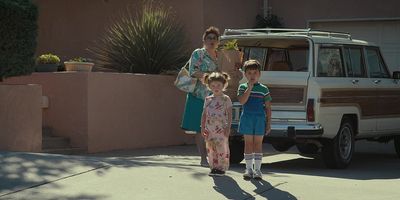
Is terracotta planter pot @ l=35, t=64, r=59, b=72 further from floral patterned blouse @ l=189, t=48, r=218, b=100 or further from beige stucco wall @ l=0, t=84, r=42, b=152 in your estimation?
floral patterned blouse @ l=189, t=48, r=218, b=100

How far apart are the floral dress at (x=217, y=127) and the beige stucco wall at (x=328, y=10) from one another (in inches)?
346

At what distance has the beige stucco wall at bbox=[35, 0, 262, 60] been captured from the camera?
1542 centimetres

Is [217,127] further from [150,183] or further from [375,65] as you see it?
[375,65]

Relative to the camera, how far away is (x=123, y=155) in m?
11.7

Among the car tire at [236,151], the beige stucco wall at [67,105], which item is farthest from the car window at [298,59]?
the beige stucco wall at [67,105]

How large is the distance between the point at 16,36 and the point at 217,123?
384 cm

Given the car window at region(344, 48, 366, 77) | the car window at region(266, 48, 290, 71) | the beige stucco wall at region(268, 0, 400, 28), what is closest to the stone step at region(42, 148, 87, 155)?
the car window at region(266, 48, 290, 71)

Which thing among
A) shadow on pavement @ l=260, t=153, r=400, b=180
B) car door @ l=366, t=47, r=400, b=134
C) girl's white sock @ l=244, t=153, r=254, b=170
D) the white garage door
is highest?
the white garage door

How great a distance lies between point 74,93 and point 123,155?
140 centimetres

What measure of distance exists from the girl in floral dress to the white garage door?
895cm

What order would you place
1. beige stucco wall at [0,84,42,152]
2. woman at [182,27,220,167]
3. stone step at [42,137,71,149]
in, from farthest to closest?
stone step at [42,137,71,149]
beige stucco wall at [0,84,42,152]
woman at [182,27,220,167]

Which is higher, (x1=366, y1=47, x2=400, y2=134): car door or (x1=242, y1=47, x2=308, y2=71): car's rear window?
(x1=242, y1=47, x2=308, y2=71): car's rear window

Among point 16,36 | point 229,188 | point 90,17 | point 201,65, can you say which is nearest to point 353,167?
point 201,65

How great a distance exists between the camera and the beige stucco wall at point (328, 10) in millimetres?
16016
